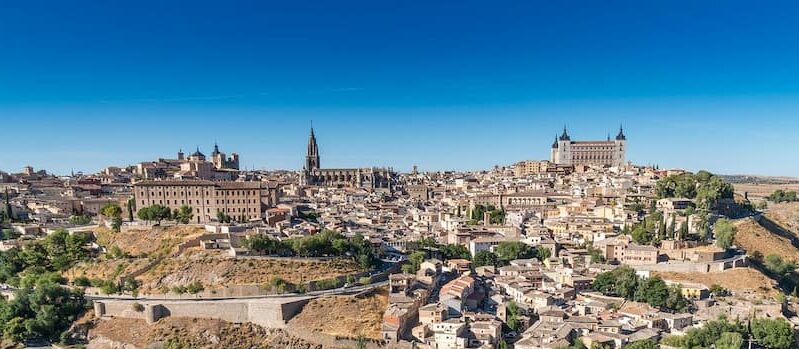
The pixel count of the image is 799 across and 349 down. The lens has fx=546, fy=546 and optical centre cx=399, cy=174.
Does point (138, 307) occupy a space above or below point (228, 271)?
below

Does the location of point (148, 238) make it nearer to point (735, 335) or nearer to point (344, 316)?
point (344, 316)

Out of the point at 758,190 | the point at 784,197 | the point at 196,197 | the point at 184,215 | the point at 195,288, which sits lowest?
the point at 195,288

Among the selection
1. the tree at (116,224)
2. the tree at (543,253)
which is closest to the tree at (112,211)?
the tree at (116,224)

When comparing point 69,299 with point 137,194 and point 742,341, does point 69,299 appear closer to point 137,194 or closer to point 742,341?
point 137,194

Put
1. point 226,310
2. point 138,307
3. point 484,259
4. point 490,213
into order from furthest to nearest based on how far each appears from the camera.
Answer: point 490,213
point 484,259
point 138,307
point 226,310

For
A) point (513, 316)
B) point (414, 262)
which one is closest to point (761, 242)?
point (513, 316)

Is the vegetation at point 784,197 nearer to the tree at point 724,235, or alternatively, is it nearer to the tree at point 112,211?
the tree at point 724,235

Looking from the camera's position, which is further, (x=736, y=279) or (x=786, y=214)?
(x=786, y=214)
